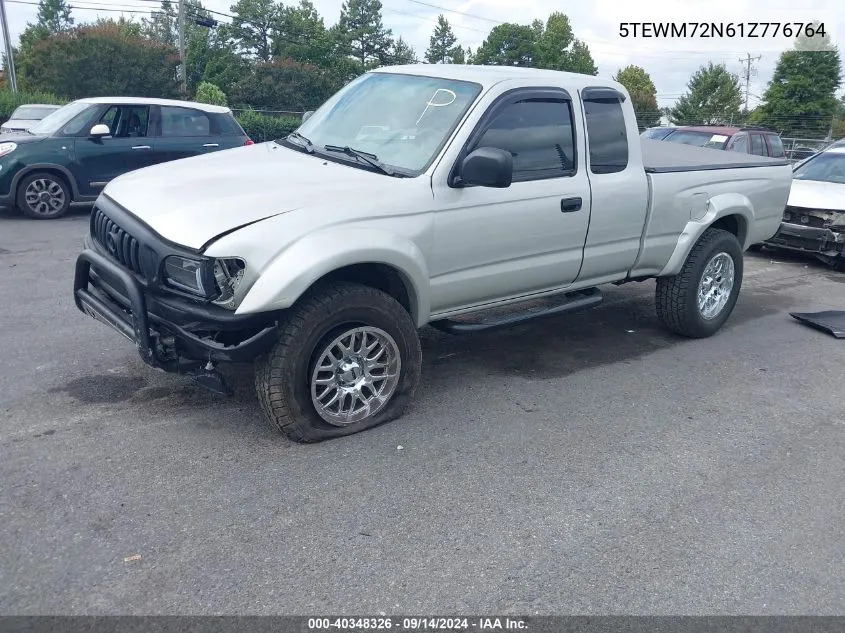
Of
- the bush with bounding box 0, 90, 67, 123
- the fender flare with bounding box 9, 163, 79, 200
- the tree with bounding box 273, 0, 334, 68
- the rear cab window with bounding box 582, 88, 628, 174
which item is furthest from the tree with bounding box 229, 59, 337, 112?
the rear cab window with bounding box 582, 88, 628, 174

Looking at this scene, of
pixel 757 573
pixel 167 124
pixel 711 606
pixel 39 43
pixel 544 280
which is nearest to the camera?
pixel 711 606

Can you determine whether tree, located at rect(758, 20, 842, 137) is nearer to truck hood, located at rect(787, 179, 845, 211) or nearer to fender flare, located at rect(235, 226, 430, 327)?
truck hood, located at rect(787, 179, 845, 211)

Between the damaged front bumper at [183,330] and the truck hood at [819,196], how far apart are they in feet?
25.4

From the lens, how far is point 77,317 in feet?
20.3

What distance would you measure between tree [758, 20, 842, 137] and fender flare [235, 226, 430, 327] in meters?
58.5

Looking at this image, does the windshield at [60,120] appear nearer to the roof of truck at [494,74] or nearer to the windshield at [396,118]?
the windshield at [396,118]

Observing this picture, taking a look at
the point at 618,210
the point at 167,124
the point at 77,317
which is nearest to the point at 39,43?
the point at 167,124

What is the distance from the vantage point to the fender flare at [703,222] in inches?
239

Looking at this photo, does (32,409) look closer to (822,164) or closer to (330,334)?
(330,334)

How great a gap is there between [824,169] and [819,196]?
3.91 feet

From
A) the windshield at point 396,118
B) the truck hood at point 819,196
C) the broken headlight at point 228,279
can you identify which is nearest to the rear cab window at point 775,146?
the truck hood at point 819,196

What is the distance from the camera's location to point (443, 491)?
3850 mm

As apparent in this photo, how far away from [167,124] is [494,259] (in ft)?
27.8

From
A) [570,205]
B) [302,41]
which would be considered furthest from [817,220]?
[302,41]
